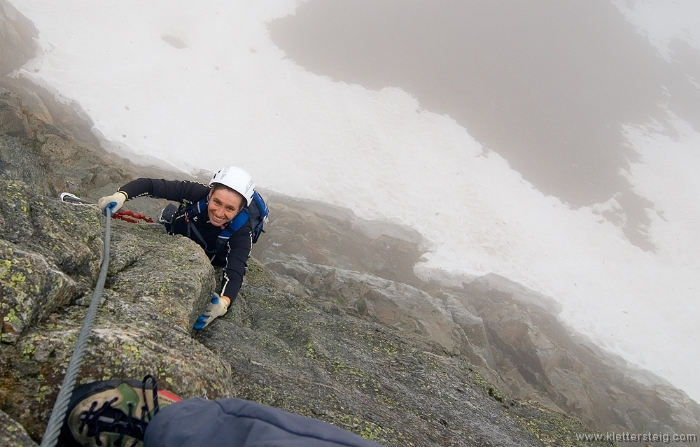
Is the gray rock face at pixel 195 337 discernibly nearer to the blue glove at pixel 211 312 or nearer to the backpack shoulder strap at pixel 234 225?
the blue glove at pixel 211 312

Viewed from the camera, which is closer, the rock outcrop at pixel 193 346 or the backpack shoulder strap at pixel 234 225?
the rock outcrop at pixel 193 346

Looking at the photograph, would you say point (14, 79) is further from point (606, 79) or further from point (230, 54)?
point (606, 79)

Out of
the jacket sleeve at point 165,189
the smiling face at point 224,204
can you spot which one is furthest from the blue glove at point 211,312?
the jacket sleeve at point 165,189

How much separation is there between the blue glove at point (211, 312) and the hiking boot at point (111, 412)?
88.7 inches

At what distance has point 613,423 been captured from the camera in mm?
15070

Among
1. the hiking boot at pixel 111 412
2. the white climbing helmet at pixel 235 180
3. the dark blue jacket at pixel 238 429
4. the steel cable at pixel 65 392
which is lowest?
the hiking boot at pixel 111 412

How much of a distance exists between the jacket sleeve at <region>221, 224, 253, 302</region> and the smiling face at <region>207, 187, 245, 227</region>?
0.37 meters

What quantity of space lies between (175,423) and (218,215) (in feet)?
11.7

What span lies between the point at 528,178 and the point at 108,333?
3838cm

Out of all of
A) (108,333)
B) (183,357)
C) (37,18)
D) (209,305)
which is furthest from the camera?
(37,18)

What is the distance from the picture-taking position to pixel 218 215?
18.9 ft

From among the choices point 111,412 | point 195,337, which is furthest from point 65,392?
point 195,337

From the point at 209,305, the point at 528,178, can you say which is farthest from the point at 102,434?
the point at 528,178

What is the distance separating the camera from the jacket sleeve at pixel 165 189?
608 centimetres
